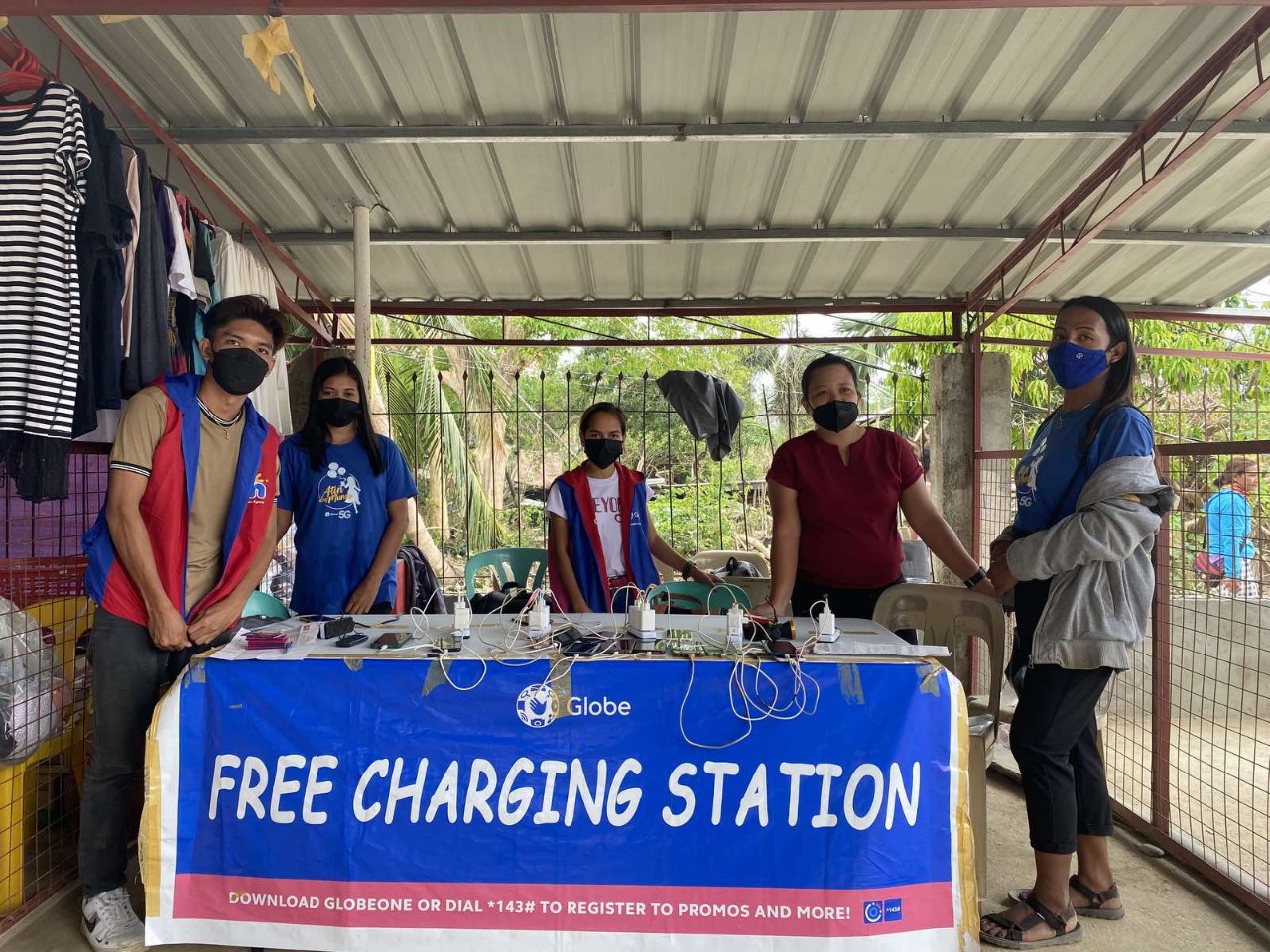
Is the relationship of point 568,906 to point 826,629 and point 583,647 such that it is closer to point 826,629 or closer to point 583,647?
point 583,647

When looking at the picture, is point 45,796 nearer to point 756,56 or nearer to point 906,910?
point 906,910

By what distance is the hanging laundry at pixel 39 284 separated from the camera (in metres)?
2.57

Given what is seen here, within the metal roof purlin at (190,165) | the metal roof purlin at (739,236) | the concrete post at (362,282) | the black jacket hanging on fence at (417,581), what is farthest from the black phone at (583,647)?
the metal roof purlin at (739,236)

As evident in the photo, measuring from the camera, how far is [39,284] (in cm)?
260

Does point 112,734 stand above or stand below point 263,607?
below

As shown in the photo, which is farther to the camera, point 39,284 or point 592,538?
point 592,538

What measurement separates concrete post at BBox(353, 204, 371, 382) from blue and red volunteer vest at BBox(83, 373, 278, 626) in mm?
2380

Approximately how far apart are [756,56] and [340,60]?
70.3 inches

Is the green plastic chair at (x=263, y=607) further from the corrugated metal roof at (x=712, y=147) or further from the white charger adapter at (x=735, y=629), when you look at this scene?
the corrugated metal roof at (x=712, y=147)

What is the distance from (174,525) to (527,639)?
113 centimetres

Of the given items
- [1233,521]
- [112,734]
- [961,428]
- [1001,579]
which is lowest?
[112,734]

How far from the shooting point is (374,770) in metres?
2.43

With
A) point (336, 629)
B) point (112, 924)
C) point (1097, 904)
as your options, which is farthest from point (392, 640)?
point (1097, 904)

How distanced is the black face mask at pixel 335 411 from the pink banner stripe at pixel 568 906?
5.26ft
